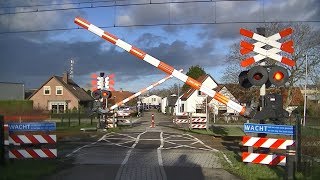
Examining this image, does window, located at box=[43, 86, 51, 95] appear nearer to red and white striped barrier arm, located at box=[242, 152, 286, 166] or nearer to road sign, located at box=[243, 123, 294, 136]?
red and white striped barrier arm, located at box=[242, 152, 286, 166]

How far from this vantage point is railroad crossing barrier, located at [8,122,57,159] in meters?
11.5

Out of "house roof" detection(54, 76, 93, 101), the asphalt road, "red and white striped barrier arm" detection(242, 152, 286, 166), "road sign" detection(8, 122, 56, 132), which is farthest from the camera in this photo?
"house roof" detection(54, 76, 93, 101)

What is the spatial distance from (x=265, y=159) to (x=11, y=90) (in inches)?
2881

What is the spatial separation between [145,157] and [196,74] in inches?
3354

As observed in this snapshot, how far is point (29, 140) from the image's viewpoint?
38.0 feet

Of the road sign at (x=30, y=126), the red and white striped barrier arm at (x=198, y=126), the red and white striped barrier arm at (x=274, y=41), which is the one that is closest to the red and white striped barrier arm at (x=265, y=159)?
the red and white striped barrier arm at (x=274, y=41)

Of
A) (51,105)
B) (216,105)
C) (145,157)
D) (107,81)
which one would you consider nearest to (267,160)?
(145,157)

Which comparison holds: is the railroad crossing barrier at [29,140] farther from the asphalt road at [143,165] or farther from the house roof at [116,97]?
the house roof at [116,97]

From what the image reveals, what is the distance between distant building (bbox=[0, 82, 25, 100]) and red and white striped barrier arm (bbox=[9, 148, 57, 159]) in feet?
220

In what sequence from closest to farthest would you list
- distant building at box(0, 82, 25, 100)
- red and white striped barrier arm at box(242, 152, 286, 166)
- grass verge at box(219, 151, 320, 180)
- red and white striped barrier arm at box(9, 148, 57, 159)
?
grass verge at box(219, 151, 320, 180), red and white striped barrier arm at box(242, 152, 286, 166), red and white striped barrier arm at box(9, 148, 57, 159), distant building at box(0, 82, 25, 100)

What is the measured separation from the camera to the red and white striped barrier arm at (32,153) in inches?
452

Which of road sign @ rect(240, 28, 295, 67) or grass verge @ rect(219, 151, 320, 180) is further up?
road sign @ rect(240, 28, 295, 67)

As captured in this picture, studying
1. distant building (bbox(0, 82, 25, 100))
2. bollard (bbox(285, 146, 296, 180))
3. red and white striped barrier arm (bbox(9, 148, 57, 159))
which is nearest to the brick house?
distant building (bbox(0, 82, 25, 100))

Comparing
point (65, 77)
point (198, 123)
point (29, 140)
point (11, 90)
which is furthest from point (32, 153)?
point (65, 77)
